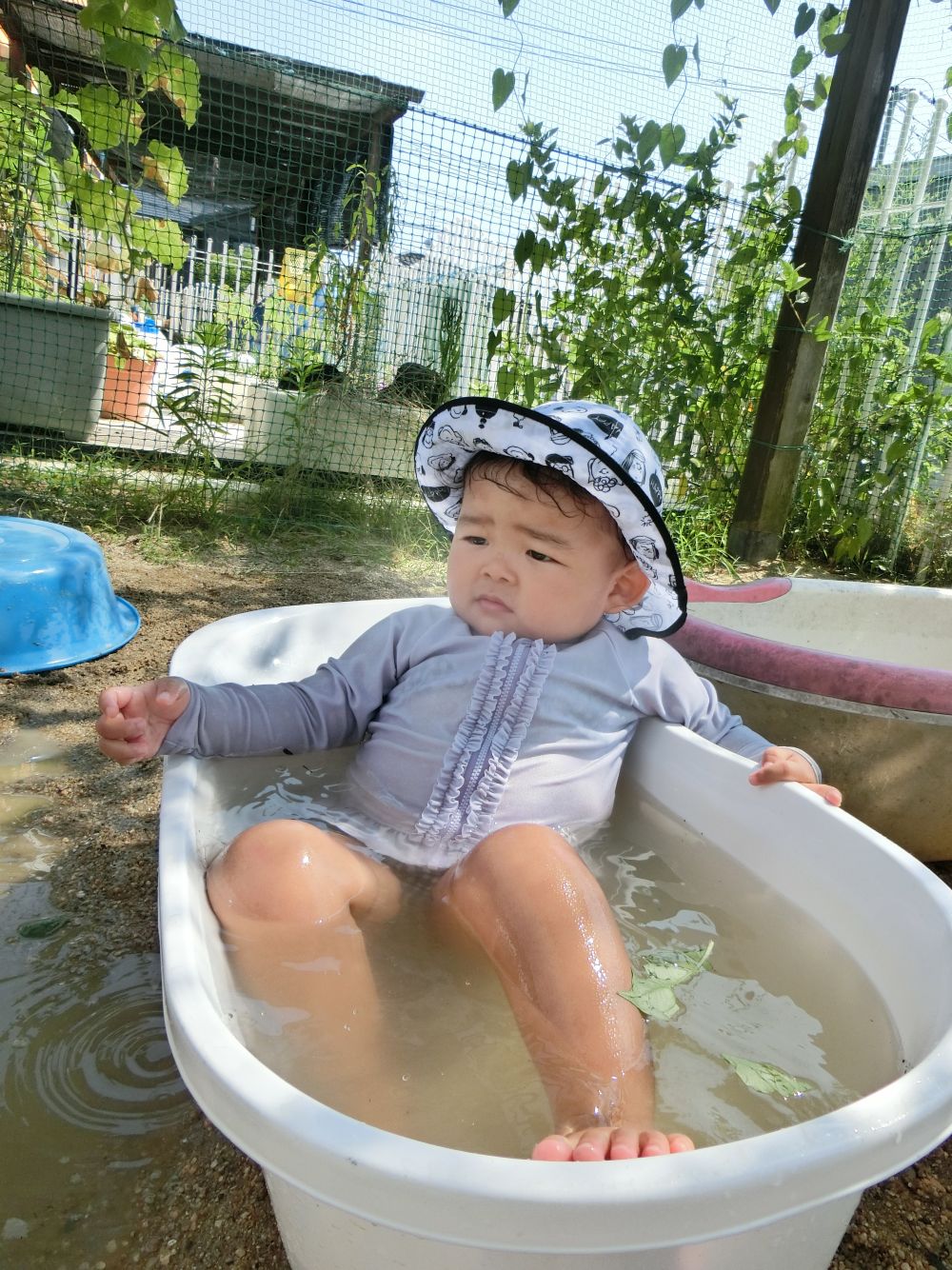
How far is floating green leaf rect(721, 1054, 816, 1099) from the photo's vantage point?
0.92 m

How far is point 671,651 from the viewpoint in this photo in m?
1.55

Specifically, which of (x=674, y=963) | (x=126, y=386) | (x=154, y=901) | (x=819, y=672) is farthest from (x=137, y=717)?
(x=126, y=386)

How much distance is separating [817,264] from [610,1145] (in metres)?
3.47

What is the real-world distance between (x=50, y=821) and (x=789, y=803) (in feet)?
3.87

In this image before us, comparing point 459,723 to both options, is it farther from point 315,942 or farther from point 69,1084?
point 69,1084

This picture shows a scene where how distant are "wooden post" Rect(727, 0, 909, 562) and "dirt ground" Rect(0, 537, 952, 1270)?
5.31ft

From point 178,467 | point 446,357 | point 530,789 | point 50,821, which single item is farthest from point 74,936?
point 446,357

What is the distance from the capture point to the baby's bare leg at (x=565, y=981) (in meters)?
0.80

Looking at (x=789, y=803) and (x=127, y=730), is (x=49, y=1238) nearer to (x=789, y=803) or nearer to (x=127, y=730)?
(x=127, y=730)

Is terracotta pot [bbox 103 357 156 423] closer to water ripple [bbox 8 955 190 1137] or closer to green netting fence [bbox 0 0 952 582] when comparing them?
green netting fence [bbox 0 0 952 582]

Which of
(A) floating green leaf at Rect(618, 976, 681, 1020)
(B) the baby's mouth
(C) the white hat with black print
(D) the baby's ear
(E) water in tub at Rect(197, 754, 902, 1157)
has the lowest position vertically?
(E) water in tub at Rect(197, 754, 902, 1157)

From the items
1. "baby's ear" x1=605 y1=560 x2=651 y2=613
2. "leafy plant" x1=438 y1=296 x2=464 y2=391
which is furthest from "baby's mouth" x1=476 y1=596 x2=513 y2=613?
"leafy plant" x1=438 y1=296 x2=464 y2=391

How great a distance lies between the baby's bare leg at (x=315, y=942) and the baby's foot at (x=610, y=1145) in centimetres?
18

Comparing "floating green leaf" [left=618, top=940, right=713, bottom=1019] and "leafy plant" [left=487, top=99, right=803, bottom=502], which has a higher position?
"leafy plant" [left=487, top=99, right=803, bottom=502]
